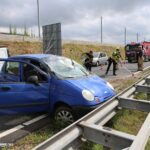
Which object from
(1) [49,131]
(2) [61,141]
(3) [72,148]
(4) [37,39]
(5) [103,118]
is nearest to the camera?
(2) [61,141]

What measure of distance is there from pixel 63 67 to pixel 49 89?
0.85m

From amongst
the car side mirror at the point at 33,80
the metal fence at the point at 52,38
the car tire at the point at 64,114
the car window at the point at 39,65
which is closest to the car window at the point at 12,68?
the car window at the point at 39,65

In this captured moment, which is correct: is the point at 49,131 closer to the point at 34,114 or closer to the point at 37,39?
the point at 34,114

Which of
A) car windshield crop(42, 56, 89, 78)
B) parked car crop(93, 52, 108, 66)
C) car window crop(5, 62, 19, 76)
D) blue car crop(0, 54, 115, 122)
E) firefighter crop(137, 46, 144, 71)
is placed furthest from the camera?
parked car crop(93, 52, 108, 66)

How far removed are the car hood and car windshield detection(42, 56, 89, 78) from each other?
1.05ft

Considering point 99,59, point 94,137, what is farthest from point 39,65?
point 99,59

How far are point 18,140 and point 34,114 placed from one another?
1989 millimetres

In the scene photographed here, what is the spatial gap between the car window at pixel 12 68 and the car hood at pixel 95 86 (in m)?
1.56

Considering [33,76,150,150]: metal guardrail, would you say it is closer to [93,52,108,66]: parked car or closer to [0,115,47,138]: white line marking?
[0,115,47,138]: white line marking

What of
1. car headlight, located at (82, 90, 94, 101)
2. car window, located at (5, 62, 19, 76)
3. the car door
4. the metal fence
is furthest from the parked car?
car headlight, located at (82, 90, 94, 101)

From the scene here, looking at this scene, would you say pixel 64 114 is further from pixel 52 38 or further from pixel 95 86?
pixel 52 38

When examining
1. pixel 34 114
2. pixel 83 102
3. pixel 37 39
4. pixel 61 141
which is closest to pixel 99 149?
pixel 83 102

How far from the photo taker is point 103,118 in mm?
5297

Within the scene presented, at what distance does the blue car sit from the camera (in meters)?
6.71
